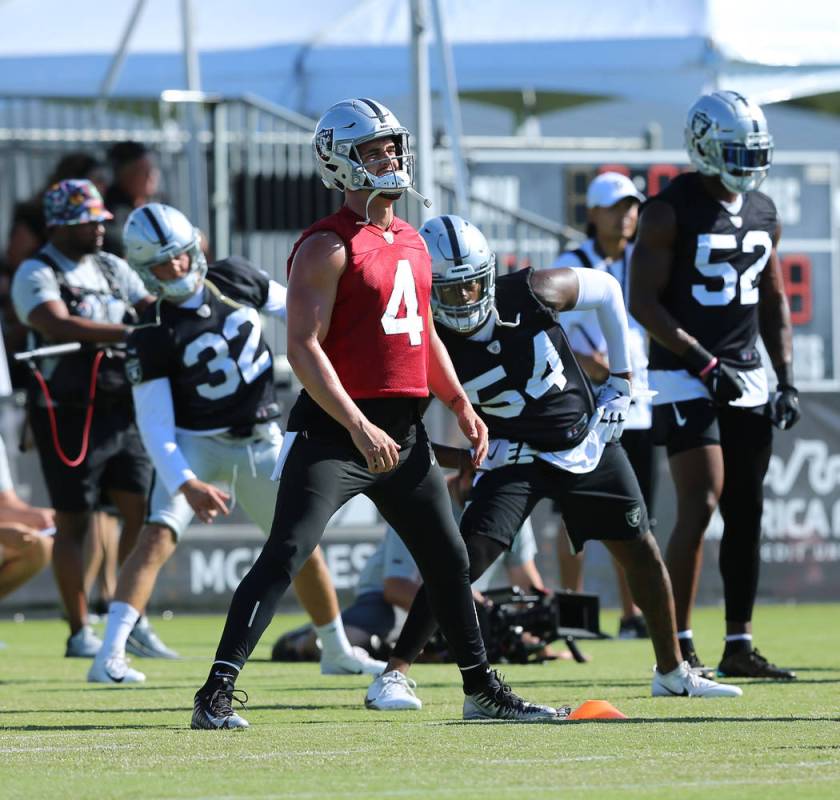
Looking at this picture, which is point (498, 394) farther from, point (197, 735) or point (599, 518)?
point (197, 735)

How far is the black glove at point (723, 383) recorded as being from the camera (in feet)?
28.1

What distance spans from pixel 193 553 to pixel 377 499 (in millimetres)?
7073

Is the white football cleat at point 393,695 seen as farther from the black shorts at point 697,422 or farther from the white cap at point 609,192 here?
the white cap at point 609,192

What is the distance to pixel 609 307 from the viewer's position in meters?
7.86

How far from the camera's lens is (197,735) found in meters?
6.62

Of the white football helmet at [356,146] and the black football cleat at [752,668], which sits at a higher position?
the white football helmet at [356,146]

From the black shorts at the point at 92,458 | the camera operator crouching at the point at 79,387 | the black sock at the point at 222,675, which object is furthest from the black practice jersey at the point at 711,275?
the black shorts at the point at 92,458

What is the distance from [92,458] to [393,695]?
396 cm

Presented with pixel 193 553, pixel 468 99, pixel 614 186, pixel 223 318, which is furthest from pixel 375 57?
pixel 223 318

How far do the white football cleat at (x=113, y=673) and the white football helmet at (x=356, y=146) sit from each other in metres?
3.02

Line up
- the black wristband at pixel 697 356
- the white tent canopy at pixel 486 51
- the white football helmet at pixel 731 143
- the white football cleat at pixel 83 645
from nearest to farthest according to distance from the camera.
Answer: the black wristband at pixel 697 356
the white football helmet at pixel 731 143
the white football cleat at pixel 83 645
the white tent canopy at pixel 486 51

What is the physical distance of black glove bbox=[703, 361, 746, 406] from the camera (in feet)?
28.1

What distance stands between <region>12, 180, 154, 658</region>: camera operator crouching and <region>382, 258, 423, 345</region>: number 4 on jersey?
4.17 metres

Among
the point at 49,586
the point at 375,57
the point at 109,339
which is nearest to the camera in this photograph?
the point at 109,339
